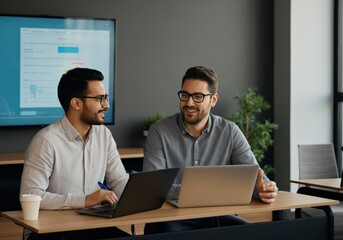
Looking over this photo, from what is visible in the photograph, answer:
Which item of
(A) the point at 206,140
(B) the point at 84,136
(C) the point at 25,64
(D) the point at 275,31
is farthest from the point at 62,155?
(D) the point at 275,31

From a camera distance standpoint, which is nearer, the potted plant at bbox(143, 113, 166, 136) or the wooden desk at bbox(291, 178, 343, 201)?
the wooden desk at bbox(291, 178, 343, 201)

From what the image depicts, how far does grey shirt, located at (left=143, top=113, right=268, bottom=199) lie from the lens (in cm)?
411

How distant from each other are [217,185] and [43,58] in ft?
11.9

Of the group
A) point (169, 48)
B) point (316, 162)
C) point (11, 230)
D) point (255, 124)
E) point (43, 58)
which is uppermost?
point (169, 48)

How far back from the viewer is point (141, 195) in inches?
132

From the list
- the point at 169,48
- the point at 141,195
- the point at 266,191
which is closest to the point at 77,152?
the point at 141,195

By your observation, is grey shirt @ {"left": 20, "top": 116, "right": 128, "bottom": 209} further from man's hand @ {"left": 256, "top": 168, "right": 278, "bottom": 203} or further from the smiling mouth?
man's hand @ {"left": 256, "top": 168, "right": 278, "bottom": 203}

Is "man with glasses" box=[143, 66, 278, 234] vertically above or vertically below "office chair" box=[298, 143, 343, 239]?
above

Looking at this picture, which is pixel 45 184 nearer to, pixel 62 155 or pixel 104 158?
pixel 62 155

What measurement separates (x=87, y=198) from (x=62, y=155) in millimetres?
345

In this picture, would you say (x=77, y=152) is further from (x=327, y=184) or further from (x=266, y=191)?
→ (x=327, y=184)

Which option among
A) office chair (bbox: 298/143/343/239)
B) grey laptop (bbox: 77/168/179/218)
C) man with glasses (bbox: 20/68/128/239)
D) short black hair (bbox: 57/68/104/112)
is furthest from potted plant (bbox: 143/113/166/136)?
grey laptop (bbox: 77/168/179/218)

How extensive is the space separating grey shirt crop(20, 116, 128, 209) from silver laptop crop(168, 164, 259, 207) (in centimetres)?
47

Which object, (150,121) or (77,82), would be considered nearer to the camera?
(77,82)
